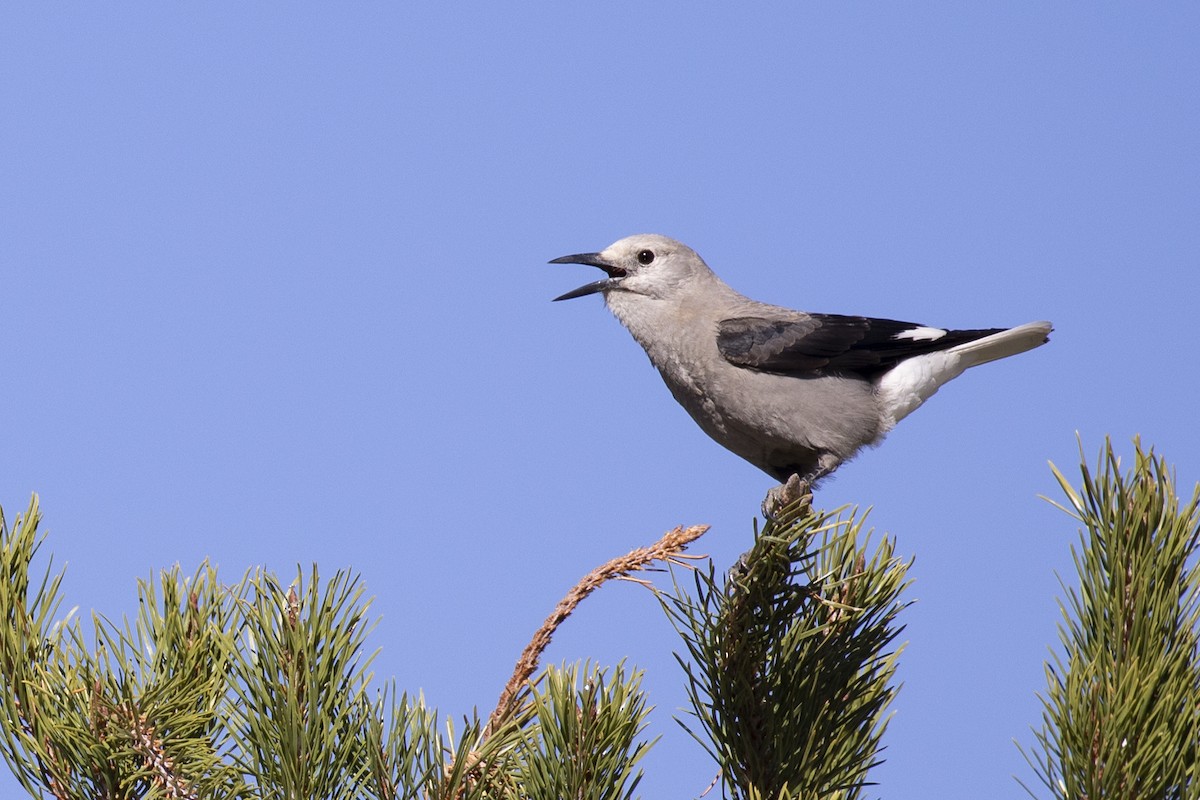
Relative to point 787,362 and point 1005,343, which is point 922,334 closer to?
point 1005,343

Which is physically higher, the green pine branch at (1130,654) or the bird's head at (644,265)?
the bird's head at (644,265)

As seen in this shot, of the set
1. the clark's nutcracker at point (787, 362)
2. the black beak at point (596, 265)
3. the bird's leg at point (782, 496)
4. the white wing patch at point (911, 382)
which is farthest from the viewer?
the black beak at point (596, 265)

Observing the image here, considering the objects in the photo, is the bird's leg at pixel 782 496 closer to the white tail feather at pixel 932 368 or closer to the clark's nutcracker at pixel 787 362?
the clark's nutcracker at pixel 787 362

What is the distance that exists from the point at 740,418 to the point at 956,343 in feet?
4.09

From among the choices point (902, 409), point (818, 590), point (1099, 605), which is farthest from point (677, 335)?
point (1099, 605)

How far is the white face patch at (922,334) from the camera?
17.9 ft

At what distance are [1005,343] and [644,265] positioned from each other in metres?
1.81

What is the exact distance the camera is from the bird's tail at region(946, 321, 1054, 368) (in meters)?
5.42

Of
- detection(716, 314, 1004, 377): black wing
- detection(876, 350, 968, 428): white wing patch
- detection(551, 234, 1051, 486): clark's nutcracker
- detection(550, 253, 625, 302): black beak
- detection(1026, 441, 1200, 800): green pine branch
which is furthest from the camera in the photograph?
detection(550, 253, 625, 302): black beak

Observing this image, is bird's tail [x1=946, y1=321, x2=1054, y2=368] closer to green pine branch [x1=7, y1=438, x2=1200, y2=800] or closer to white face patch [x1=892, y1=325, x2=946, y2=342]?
white face patch [x1=892, y1=325, x2=946, y2=342]

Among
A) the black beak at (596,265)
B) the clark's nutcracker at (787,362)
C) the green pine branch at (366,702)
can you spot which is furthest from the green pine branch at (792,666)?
the black beak at (596,265)

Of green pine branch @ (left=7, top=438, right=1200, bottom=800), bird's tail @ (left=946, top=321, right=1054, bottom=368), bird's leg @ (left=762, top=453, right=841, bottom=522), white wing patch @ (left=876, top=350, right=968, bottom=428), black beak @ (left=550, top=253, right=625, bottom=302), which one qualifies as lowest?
green pine branch @ (left=7, top=438, right=1200, bottom=800)

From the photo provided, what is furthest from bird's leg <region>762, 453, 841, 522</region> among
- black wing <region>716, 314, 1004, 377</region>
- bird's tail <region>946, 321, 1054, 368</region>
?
bird's tail <region>946, 321, 1054, 368</region>

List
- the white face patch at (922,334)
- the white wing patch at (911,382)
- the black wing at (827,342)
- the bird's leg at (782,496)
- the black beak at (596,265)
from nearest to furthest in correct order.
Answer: the bird's leg at (782,496) → the black wing at (827,342) → the white wing patch at (911,382) → the white face patch at (922,334) → the black beak at (596,265)
